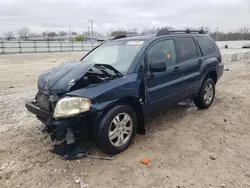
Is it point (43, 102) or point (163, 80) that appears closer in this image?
point (43, 102)

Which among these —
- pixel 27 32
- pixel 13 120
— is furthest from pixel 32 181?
pixel 27 32

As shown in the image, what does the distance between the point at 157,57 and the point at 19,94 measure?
463 centimetres

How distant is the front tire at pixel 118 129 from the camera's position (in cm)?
292

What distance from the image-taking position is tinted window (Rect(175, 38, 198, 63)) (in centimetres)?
420

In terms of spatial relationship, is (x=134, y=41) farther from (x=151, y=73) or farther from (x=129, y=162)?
(x=129, y=162)

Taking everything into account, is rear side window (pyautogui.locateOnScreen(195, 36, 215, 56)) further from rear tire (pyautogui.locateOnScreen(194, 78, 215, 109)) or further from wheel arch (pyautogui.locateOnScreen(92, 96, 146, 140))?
wheel arch (pyautogui.locateOnScreen(92, 96, 146, 140))

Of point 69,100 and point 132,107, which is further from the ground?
point 69,100

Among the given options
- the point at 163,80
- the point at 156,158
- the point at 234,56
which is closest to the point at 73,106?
the point at 156,158

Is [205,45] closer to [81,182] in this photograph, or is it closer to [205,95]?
[205,95]

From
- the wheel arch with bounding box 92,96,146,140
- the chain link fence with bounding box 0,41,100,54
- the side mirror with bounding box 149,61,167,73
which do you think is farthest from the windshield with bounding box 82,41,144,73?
the chain link fence with bounding box 0,41,100,54

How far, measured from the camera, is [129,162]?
9.83ft

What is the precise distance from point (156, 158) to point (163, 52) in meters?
1.89

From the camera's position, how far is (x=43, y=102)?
312 centimetres

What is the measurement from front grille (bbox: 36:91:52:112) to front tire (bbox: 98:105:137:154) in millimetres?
791
